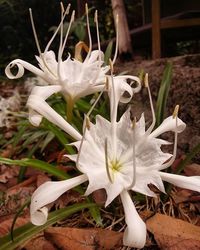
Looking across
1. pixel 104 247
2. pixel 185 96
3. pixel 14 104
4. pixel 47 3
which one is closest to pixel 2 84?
pixel 47 3

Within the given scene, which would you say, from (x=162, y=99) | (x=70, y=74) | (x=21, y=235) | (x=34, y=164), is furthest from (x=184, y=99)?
(x=21, y=235)

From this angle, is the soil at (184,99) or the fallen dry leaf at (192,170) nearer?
the fallen dry leaf at (192,170)

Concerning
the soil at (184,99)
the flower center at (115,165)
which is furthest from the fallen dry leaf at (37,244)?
the soil at (184,99)

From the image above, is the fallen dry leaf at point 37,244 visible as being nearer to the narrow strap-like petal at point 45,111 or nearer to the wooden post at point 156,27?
the narrow strap-like petal at point 45,111

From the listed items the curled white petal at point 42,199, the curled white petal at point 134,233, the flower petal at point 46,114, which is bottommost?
the curled white petal at point 134,233

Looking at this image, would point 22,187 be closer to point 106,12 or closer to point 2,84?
point 2,84

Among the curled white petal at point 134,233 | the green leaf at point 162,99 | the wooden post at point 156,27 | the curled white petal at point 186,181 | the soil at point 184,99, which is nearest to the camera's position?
the curled white petal at point 134,233

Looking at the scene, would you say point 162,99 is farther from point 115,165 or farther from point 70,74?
point 115,165

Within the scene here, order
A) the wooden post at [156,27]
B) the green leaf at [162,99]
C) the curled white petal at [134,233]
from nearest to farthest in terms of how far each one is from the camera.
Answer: the curled white petal at [134,233], the green leaf at [162,99], the wooden post at [156,27]
